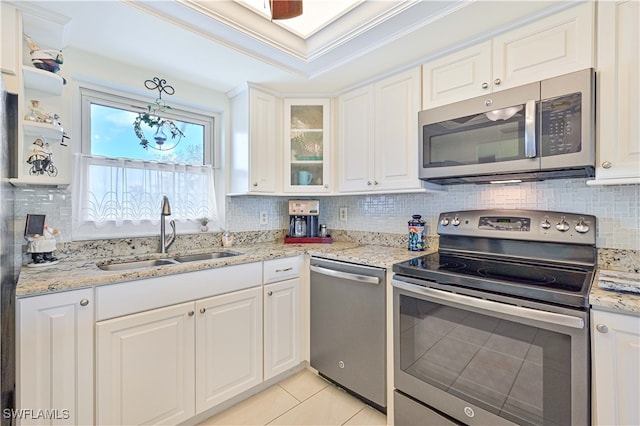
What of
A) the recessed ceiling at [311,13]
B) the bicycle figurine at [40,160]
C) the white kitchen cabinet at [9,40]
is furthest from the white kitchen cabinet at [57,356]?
the recessed ceiling at [311,13]

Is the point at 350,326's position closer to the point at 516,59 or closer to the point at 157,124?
the point at 516,59

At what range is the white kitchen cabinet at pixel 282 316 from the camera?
1.96 metres

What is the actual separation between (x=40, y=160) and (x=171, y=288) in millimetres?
932

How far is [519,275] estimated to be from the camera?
137cm

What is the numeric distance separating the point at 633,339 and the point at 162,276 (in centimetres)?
193

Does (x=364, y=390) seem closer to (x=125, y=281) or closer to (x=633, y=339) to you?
(x=633, y=339)

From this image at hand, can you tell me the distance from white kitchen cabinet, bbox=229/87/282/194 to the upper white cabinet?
3.86 ft

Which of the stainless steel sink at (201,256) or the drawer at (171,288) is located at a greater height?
the stainless steel sink at (201,256)

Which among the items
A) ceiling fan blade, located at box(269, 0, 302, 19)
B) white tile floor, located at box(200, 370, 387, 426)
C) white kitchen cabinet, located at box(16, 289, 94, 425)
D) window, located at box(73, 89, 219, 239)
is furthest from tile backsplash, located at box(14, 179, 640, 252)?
ceiling fan blade, located at box(269, 0, 302, 19)

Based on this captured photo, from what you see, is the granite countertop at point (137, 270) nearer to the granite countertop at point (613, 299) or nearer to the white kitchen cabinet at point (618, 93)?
the granite countertop at point (613, 299)

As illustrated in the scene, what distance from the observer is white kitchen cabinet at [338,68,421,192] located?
1.92 metres

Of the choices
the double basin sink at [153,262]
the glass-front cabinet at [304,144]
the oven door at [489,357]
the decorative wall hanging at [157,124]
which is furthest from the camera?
the glass-front cabinet at [304,144]

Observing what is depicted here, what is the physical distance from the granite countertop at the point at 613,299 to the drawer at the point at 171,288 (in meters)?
1.63

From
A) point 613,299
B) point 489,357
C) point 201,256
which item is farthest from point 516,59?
point 201,256
